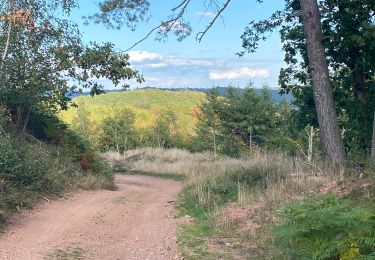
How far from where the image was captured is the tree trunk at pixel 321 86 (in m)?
12.4

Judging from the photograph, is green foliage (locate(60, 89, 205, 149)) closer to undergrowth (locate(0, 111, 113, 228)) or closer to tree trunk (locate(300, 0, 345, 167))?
undergrowth (locate(0, 111, 113, 228))

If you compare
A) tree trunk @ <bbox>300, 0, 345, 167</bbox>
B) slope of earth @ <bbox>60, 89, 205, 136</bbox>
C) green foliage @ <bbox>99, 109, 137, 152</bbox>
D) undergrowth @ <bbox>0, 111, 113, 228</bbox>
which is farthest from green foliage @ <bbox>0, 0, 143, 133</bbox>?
slope of earth @ <bbox>60, 89, 205, 136</bbox>

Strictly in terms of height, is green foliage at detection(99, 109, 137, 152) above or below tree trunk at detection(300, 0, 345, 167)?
below

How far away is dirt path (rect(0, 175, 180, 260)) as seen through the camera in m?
7.62

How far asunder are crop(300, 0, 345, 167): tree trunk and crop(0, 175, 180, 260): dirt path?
171 inches

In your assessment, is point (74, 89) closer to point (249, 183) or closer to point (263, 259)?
point (249, 183)

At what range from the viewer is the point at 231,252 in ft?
24.0

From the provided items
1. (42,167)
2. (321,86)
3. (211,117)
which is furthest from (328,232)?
(211,117)

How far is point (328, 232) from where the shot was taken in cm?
521

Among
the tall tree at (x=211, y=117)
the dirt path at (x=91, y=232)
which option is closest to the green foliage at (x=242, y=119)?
the tall tree at (x=211, y=117)

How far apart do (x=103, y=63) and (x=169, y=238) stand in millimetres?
10219

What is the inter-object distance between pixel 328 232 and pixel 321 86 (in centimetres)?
779

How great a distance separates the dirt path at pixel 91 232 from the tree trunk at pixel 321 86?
14.2 feet

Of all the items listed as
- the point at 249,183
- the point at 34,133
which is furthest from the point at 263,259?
the point at 34,133
